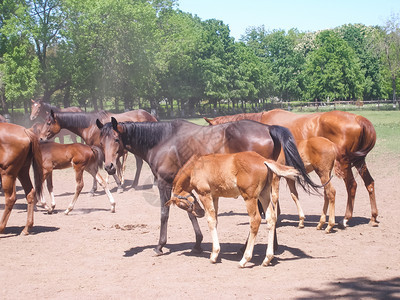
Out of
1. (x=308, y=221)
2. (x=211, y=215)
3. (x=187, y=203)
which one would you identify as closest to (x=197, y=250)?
(x=211, y=215)

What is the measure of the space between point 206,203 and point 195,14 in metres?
112

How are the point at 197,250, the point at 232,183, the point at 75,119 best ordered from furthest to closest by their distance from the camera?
the point at 75,119 < the point at 197,250 < the point at 232,183

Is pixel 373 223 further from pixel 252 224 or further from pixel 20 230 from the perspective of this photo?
pixel 20 230

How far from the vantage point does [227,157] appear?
23.5ft

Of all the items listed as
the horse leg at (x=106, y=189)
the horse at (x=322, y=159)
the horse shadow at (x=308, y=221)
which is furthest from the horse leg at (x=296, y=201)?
the horse leg at (x=106, y=189)

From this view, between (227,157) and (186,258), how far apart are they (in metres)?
1.78

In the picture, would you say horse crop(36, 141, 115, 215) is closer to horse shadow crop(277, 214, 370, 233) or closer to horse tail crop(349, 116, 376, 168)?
horse shadow crop(277, 214, 370, 233)

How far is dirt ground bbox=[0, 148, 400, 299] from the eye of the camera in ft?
19.4

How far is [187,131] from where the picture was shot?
328 inches

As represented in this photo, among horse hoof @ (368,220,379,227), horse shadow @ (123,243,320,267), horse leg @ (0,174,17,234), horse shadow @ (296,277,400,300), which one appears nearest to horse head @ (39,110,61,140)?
horse leg @ (0,174,17,234)

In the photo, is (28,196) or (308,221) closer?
(28,196)

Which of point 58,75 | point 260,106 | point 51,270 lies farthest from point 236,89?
point 51,270

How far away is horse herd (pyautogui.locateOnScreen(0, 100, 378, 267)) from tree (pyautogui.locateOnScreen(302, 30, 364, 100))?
6591cm

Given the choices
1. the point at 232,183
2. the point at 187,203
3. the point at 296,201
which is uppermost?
the point at 232,183
